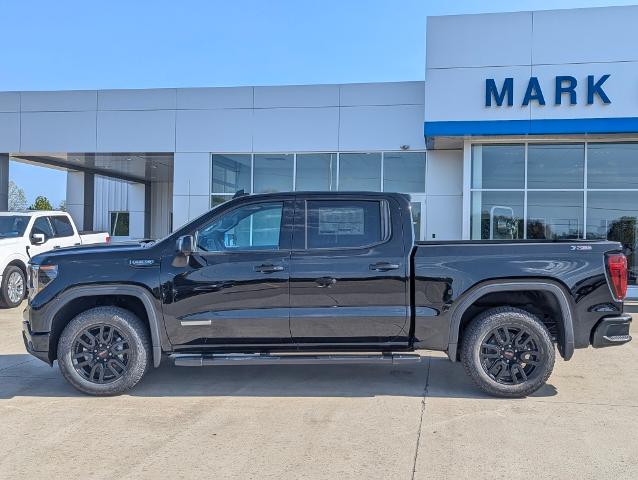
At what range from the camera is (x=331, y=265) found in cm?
526

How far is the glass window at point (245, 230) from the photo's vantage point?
17.7 ft

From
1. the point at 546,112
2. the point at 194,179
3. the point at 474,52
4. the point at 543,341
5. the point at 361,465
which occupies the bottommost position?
the point at 361,465

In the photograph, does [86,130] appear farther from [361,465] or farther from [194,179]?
[361,465]

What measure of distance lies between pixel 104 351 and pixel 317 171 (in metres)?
10.9

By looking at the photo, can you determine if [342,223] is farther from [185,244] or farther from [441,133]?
[441,133]

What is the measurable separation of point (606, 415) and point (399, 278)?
6.92 ft

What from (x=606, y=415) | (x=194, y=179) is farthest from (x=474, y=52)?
(x=606, y=415)

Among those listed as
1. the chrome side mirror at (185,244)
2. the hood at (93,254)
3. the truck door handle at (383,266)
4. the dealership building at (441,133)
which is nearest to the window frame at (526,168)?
the dealership building at (441,133)

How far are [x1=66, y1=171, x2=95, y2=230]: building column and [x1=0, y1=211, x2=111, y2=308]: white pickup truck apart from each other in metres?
11.6

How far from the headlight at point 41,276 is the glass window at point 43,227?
21.3 ft

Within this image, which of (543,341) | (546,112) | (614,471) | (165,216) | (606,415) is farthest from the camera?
(165,216)

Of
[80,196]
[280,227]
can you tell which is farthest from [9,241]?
[80,196]

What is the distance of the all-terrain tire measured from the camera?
10.4 m

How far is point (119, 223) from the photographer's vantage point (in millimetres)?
29047
